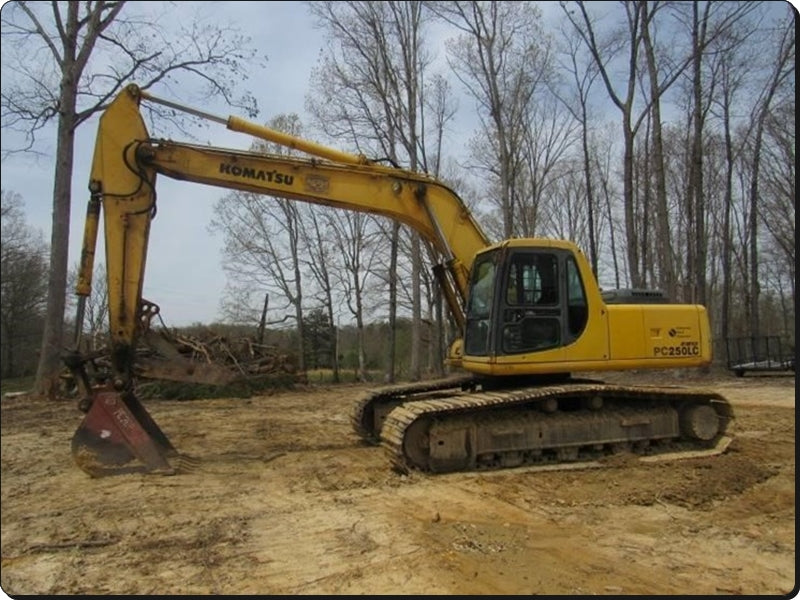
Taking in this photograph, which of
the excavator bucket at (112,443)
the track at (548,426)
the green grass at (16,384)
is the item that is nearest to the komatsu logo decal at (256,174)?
the excavator bucket at (112,443)

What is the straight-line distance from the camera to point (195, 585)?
3.91m

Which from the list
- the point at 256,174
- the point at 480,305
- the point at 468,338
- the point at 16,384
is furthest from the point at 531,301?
the point at 16,384

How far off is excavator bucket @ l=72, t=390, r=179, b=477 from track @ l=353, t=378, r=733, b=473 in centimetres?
249

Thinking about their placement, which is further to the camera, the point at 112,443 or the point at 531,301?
the point at 531,301

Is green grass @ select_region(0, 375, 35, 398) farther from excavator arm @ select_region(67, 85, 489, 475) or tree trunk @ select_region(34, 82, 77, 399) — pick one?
excavator arm @ select_region(67, 85, 489, 475)

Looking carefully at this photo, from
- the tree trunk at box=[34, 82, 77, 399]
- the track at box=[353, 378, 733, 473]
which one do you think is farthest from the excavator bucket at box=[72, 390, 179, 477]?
the tree trunk at box=[34, 82, 77, 399]

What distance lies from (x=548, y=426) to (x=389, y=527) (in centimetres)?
297

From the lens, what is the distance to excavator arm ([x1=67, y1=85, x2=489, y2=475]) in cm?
682

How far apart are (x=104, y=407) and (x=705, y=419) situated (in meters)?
7.00

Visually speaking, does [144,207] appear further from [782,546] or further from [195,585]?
[782,546]

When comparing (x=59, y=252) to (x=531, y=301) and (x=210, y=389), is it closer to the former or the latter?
(x=210, y=389)

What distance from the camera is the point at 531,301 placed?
24.6ft

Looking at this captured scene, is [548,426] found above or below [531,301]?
below

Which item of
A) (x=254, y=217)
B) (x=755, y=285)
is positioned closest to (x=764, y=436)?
(x=755, y=285)
